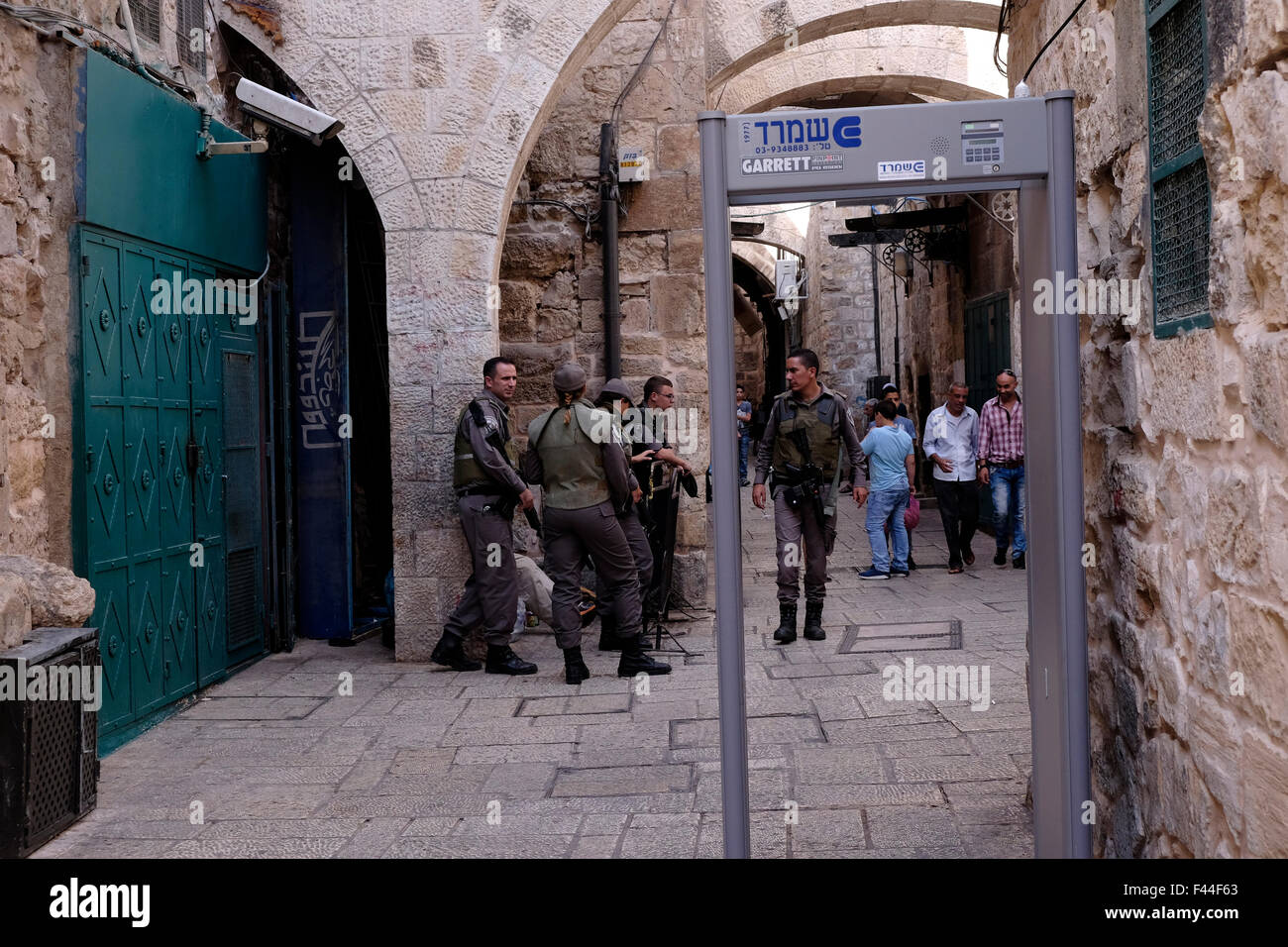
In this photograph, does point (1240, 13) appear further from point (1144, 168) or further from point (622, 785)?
point (622, 785)

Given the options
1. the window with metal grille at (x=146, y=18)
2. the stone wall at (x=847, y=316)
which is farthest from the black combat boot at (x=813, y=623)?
the stone wall at (x=847, y=316)

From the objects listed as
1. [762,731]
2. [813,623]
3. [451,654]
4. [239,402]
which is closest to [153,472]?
[239,402]

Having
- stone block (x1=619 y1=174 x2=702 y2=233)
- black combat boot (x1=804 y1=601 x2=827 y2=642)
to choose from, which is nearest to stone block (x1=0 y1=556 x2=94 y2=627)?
black combat boot (x1=804 y1=601 x2=827 y2=642)

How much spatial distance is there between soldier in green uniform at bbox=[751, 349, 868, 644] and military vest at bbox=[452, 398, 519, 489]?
4.70ft

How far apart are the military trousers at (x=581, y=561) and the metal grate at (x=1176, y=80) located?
3.86 metres

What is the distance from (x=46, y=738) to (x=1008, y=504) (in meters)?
7.21

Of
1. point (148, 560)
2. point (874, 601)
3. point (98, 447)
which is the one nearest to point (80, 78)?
point (98, 447)

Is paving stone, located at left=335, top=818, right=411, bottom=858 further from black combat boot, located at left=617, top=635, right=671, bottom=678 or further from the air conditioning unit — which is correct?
black combat boot, located at left=617, top=635, right=671, bottom=678

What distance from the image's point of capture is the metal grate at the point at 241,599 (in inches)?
253

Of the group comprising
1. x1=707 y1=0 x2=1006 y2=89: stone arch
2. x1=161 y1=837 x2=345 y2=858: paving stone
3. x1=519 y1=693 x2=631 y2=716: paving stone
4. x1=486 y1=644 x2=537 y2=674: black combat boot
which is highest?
x1=707 y1=0 x2=1006 y2=89: stone arch

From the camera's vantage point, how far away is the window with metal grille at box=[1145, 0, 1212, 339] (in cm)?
228

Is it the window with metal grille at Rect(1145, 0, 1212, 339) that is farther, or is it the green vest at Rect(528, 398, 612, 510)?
the green vest at Rect(528, 398, 612, 510)

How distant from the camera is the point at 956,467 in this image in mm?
9344

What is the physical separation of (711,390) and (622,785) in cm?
214
